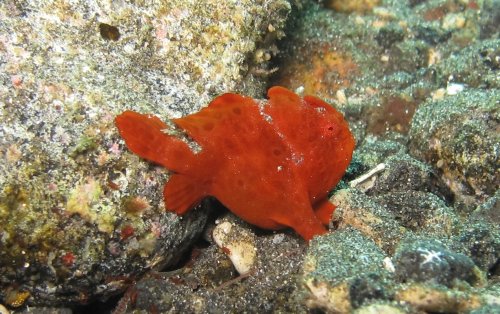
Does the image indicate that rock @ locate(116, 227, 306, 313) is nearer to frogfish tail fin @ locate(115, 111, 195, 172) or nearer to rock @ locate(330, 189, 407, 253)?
rock @ locate(330, 189, 407, 253)

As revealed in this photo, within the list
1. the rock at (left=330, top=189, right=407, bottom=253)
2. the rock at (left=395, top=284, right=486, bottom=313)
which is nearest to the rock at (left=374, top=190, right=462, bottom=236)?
the rock at (left=330, top=189, right=407, bottom=253)

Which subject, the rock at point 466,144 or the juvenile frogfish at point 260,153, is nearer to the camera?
the juvenile frogfish at point 260,153

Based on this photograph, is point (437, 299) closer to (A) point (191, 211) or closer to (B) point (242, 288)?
(B) point (242, 288)

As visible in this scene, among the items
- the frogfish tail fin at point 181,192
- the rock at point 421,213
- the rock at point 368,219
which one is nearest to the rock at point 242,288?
the rock at point 368,219

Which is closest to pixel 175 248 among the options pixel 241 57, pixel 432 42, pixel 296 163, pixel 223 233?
pixel 223 233

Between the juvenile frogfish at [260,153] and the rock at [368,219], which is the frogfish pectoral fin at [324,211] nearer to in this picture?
the rock at [368,219]

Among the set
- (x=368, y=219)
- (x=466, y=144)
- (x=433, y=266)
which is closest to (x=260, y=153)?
(x=368, y=219)
